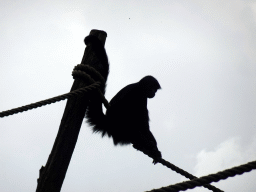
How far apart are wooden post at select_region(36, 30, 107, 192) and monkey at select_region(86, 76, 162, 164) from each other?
0.81m

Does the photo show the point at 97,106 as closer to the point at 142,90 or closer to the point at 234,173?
the point at 142,90

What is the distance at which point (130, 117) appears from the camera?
5613 mm

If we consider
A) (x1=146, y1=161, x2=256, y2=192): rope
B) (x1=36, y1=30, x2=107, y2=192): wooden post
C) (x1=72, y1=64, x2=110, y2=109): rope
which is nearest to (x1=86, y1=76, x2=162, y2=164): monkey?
(x1=72, y1=64, x2=110, y2=109): rope

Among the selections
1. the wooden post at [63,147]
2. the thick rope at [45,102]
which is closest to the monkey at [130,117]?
the wooden post at [63,147]

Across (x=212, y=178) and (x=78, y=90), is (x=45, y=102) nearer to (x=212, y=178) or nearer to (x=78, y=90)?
(x=78, y=90)

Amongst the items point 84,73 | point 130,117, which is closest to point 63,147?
point 84,73

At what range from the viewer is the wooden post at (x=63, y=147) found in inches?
108

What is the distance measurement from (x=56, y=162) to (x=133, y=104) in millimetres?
3289

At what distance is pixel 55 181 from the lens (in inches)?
108

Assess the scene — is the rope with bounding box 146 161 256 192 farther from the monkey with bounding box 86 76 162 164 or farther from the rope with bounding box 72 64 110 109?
the monkey with bounding box 86 76 162 164

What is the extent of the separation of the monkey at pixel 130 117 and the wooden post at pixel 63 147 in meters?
0.81

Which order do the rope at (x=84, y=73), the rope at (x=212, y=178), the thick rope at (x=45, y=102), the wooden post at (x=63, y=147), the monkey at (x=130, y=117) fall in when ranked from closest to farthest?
the rope at (x=212, y=178)
the wooden post at (x=63, y=147)
the thick rope at (x=45, y=102)
the rope at (x=84, y=73)
the monkey at (x=130, y=117)

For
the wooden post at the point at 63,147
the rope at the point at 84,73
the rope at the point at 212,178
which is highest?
the rope at the point at 84,73

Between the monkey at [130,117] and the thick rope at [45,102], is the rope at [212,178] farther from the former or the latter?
the monkey at [130,117]
